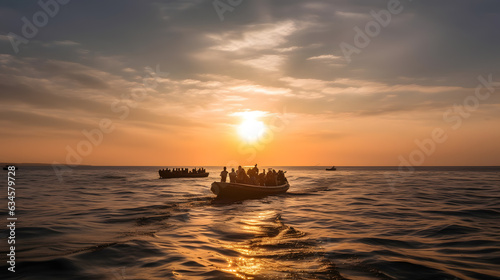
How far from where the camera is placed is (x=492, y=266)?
30.2 ft

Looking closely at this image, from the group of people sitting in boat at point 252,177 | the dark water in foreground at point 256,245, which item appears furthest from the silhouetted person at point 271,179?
the dark water in foreground at point 256,245

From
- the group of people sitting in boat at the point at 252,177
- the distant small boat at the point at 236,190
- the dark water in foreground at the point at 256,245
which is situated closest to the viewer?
the dark water in foreground at the point at 256,245

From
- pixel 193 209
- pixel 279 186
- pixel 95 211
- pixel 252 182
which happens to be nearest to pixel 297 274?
pixel 193 209

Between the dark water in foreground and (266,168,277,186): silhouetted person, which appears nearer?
the dark water in foreground

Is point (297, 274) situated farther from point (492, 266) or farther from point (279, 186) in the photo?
point (279, 186)

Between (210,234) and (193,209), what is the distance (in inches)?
359

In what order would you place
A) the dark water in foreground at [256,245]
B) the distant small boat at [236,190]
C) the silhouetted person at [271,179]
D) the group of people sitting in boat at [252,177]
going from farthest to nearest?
the silhouetted person at [271,179] → the group of people sitting in boat at [252,177] → the distant small boat at [236,190] → the dark water in foreground at [256,245]

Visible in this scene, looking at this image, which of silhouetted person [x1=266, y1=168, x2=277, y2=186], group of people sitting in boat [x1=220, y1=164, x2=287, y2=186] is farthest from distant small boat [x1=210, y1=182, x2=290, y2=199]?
silhouetted person [x1=266, y1=168, x2=277, y2=186]

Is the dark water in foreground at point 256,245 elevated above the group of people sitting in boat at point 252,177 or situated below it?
below

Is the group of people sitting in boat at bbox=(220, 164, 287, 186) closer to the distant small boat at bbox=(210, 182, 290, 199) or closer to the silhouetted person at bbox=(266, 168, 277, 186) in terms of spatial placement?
the silhouetted person at bbox=(266, 168, 277, 186)

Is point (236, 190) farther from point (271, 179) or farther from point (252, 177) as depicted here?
point (271, 179)

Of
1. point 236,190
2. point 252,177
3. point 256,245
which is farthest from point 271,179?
point 256,245

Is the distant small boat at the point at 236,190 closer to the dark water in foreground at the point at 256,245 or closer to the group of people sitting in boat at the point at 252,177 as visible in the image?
the group of people sitting in boat at the point at 252,177

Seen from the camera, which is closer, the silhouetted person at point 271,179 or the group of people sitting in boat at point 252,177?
the group of people sitting in boat at point 252,177
